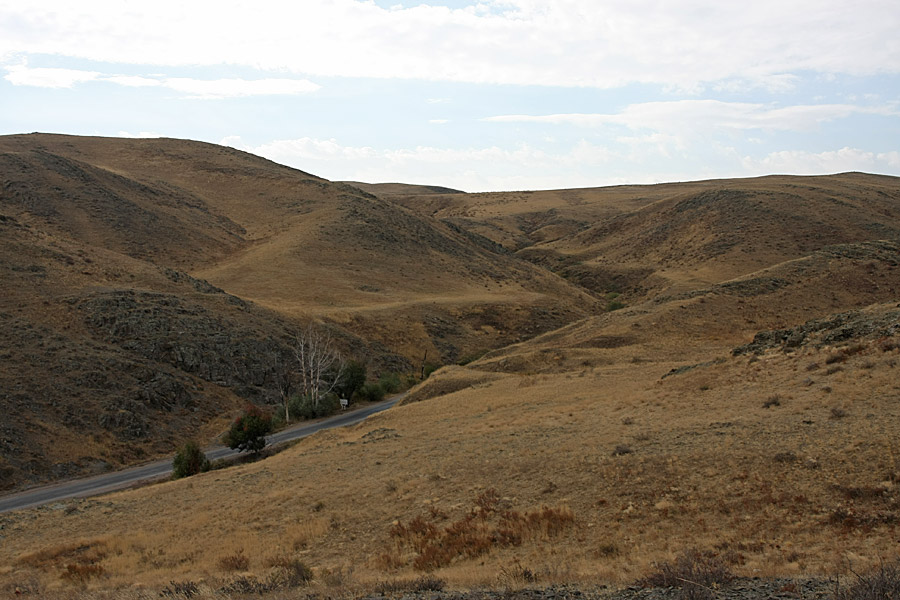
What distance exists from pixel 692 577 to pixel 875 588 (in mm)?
1871

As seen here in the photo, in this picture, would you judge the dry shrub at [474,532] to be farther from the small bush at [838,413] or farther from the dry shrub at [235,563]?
the small bush at [838,413]

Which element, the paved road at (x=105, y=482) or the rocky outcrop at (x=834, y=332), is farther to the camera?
the paved road at (x=105, y=482)

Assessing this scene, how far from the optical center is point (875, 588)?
21.7 feet

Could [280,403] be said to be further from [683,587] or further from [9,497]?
[683,587]

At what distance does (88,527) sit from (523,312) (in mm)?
54197

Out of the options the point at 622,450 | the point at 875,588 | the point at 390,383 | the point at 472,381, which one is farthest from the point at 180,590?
the point at 390,383

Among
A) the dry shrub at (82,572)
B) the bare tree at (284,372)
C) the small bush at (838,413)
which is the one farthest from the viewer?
the bare tree at (284,372)

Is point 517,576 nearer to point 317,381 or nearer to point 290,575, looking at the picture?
point 290,575

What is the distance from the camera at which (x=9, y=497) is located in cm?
2927

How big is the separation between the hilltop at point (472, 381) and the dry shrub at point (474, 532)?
0.06 meters

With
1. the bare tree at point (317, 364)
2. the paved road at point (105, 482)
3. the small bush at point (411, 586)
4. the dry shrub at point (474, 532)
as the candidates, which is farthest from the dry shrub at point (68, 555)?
the bare tree at point (317, 364)

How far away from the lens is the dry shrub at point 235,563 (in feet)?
42.0

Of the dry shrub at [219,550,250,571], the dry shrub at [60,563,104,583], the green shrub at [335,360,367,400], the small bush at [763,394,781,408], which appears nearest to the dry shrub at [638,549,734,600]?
the dry shrub at [219,550,250,571]

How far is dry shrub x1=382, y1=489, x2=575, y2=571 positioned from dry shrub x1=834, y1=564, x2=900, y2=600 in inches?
211
